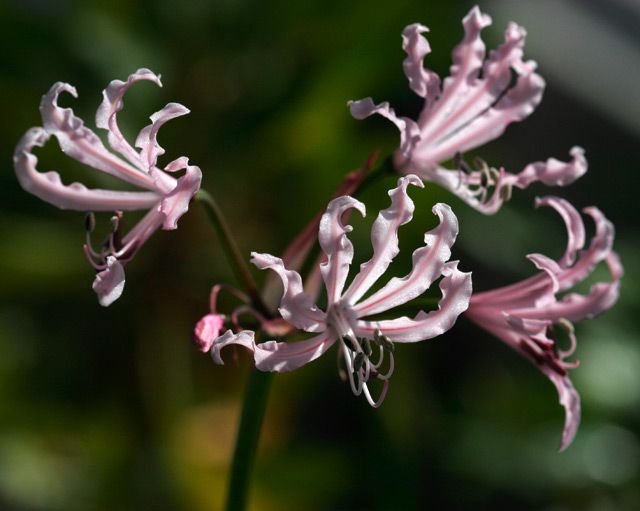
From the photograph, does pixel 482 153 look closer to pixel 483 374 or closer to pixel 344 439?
pixel 483 374

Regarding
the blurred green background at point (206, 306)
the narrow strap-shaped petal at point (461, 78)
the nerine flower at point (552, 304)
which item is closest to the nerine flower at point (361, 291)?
the nerine flower at point (552, 304)

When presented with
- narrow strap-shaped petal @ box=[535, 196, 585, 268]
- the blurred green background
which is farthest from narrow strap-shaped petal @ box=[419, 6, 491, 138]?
the blurred green background

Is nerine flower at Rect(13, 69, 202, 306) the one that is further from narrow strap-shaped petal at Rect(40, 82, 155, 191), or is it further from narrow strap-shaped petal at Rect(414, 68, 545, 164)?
narrow strap-shaped petal at Rect(414, 68, 545, 164)

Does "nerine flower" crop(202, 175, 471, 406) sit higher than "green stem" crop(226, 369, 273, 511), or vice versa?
"nerine flower" crop(202, 175, 471, 406)

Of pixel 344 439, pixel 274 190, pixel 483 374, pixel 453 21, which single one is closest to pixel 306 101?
pixel 274 190

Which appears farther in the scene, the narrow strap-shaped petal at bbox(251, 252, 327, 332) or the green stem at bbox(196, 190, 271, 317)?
the green stem at bbox(196, 190, 271, 317)

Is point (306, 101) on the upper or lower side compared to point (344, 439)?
upper

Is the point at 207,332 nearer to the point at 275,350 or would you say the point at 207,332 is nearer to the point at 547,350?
the point at 275,350
